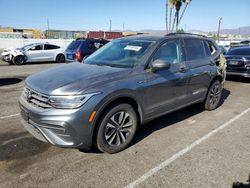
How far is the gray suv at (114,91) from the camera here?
10.5 feet

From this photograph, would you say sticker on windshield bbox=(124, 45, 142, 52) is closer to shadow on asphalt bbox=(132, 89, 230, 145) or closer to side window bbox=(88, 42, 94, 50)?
shadow on asphalt bbox=(132, 89, 230, 145)

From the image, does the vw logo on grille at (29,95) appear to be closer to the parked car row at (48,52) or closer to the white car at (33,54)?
the parked car row at (48,52)

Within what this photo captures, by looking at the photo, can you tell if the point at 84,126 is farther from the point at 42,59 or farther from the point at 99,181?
the point at 42,59

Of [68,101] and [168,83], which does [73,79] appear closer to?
[68,101]

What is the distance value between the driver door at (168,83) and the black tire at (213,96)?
3.81 feet

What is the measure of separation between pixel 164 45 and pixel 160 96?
950 millimetres

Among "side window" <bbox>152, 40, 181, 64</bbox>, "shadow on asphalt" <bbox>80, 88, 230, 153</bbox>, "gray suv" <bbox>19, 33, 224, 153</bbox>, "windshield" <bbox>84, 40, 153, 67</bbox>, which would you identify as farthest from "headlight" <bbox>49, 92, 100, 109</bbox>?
"side window" <bbox>152, 40, 181, 64</bbox>

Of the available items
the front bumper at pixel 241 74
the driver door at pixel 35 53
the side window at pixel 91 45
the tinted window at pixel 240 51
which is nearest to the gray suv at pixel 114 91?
the front bumper at pixel 241 74

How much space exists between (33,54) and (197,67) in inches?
549

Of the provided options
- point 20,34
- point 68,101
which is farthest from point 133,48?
point 20,34

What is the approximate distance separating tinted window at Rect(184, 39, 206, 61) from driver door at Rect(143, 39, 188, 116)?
26 centimetres

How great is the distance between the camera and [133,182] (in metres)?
3.06

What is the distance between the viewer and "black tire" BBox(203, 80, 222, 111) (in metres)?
5.82

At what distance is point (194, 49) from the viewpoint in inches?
206
